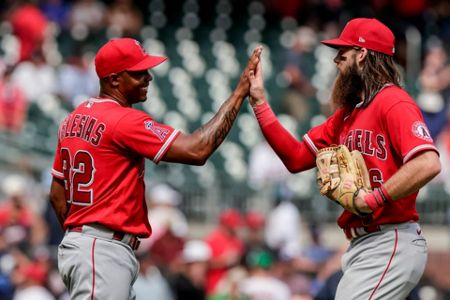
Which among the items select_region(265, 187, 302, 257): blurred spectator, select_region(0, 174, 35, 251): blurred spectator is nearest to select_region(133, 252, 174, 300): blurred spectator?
select_region(0, 174, 35, 251): blurred spectator

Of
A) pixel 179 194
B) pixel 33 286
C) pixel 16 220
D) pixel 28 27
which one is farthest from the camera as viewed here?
pixel 28 27

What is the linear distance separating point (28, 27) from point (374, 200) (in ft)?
34.6

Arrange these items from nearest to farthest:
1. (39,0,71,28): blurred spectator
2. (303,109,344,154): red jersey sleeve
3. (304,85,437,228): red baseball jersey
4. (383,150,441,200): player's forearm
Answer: (383,150,441,200): player's forearm
(304,85,437,228): red baseball jersey
(303,109,344,154): red jersey sleeve
(39,0,71,28): blurred spectator

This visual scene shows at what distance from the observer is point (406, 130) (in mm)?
5449

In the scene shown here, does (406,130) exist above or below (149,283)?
above

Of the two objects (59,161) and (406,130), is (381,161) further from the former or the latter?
(59,161)

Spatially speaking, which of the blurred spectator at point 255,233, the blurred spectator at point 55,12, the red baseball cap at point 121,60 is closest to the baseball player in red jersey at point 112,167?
the red baseball cap at point 121,60

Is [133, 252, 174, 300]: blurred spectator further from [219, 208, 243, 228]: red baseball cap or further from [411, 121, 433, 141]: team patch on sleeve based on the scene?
[411, 121, 433, 141]: team patch on sleeve

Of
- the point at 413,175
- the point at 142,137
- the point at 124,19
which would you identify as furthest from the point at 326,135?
the point at 124,19

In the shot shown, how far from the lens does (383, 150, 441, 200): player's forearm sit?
5.34m

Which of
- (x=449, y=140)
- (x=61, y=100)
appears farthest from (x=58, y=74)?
(x=449, y=140)

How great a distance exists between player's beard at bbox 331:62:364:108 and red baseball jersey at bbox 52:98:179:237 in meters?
0.88

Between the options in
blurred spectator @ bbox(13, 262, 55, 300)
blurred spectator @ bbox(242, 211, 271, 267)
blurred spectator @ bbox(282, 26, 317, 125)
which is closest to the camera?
blurred spectator @ bbox(13, 262, 55, 300)

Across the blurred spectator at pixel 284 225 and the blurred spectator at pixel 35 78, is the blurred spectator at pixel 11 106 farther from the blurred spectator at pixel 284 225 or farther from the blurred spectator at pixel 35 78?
the blurred spectator at pixel 284 225
